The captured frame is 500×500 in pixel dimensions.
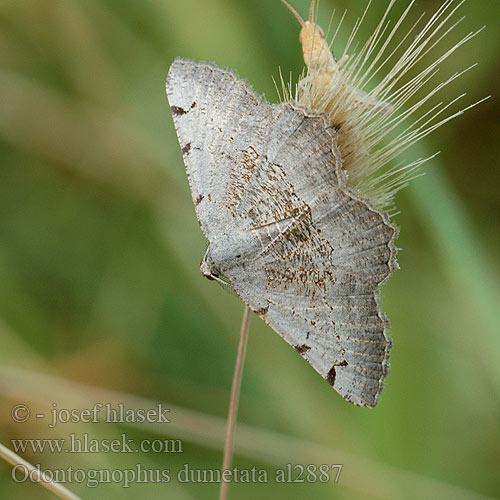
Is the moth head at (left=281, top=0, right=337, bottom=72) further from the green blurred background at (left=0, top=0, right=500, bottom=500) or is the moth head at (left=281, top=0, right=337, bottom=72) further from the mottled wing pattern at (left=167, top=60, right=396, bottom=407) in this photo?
the green blurred background at (left=0, top=0, right=500, bottom=500)

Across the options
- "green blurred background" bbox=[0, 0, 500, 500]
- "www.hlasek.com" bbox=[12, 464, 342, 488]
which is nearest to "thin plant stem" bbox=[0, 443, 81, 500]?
"green blurred background" bbox=[0, 0, 500, 500]

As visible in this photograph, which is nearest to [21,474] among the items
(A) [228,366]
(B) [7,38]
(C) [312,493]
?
(A) [228,366]

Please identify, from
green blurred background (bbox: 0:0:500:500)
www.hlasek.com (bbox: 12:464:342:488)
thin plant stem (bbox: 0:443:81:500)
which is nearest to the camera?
thin plant stem (bbox: 0:443:81:500)

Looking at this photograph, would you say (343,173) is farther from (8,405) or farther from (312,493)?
(8,405)

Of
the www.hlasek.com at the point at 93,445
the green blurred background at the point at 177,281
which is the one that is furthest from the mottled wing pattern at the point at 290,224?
the www.hlasek.com at the point at 93,445

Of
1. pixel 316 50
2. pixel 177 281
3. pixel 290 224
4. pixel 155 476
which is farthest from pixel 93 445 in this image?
pixel 316 50

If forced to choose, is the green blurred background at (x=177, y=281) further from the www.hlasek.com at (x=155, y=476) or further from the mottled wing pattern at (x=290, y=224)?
the mottled wing pattern at (x=290, y=224)
